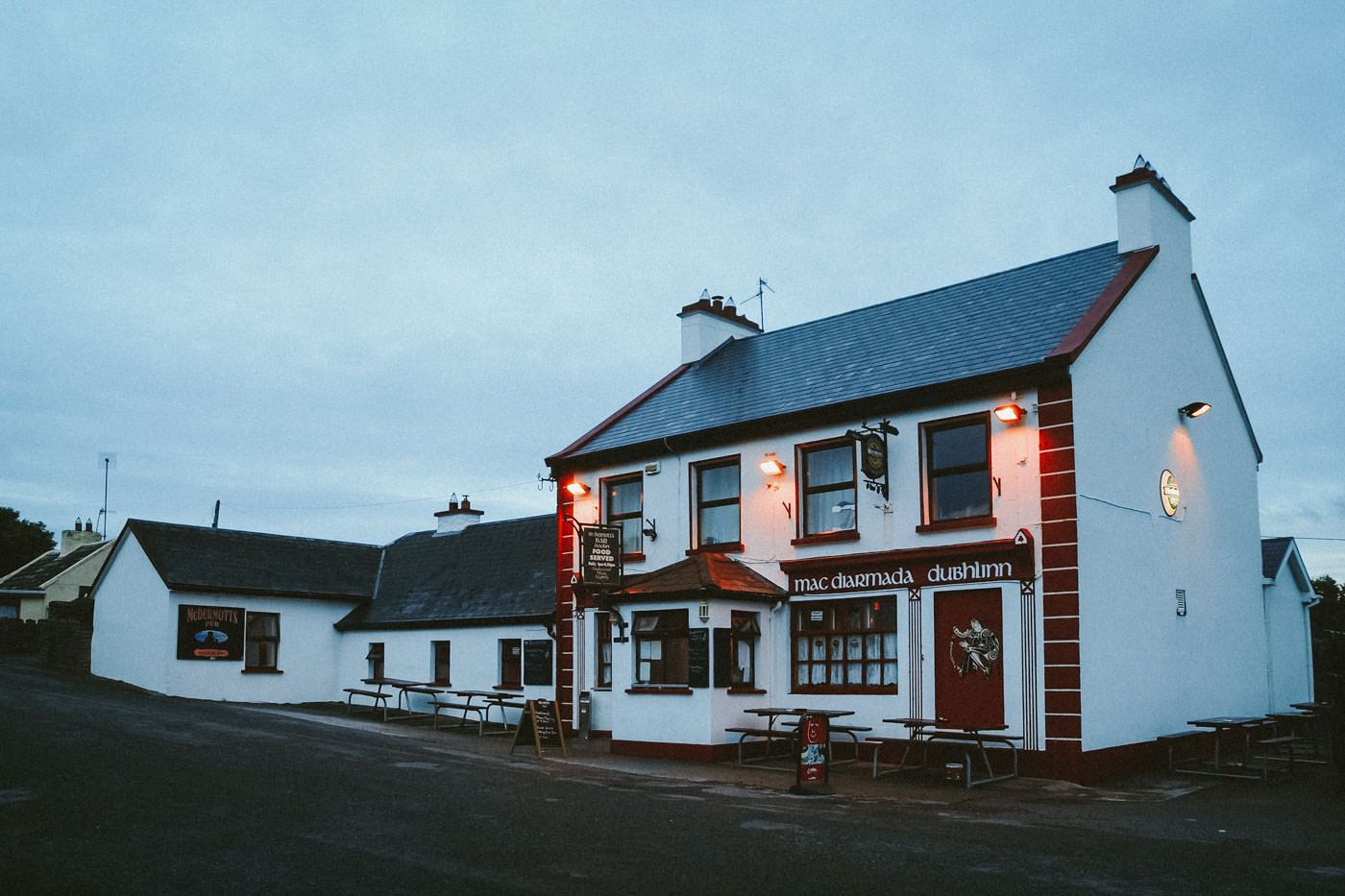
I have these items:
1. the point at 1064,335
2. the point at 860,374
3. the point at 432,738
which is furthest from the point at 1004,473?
the point at 432,738

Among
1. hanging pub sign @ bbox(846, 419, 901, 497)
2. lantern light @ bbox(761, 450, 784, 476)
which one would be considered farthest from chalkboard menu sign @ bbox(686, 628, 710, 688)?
hanging pub sign @ bbox(846, 419, 901, 497)

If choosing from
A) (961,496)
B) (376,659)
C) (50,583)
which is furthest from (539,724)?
(50,583)

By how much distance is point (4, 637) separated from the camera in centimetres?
3978

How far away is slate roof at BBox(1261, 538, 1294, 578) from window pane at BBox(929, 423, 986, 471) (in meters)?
10.4

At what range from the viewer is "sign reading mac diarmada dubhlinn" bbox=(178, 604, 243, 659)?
29.2 meters

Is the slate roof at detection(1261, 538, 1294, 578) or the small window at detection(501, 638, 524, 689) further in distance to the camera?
the small window at detection(501, 638, 524, 689)

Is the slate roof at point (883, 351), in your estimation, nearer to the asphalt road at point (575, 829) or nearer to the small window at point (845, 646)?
the small window at point (845, 646)

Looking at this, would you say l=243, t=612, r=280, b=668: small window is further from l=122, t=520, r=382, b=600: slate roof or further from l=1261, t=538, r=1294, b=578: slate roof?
l=1261, t=538, r=1294, b=578: slate roof

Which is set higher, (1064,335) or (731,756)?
(1064,335)

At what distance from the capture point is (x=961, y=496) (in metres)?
18.1

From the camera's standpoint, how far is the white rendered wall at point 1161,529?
1692cm

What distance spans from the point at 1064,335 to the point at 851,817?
877cm

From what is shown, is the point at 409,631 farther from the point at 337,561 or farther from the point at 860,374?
the point at 860,374

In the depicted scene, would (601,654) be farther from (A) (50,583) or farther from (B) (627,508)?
(A) (50,583)
